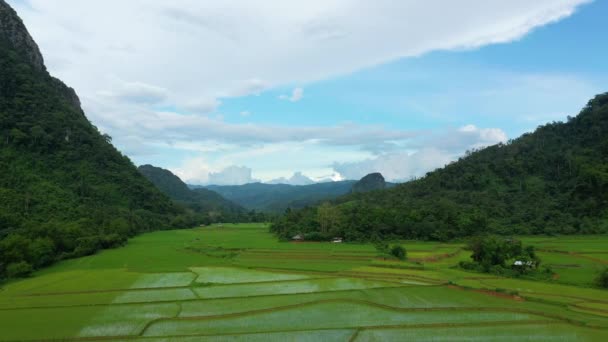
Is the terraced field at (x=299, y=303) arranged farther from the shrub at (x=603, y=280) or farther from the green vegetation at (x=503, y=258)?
the green vegetation at (x=503, y=258)

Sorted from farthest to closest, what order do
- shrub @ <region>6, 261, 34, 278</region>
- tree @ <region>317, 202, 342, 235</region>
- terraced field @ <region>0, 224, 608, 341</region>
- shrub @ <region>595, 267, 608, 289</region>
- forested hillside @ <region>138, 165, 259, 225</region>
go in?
forested hillside @ <region>138, 165, 259, 225</region>
tree @ <region>317, 202, 342, 235</region>
shrub @ <region>6, 261, 34, 278</region>
shrub @ <region>595, 267, 608, 289</region>
terraced field @ <region>0, 224, 608, 341</region>

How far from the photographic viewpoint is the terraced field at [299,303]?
15945 millimetres

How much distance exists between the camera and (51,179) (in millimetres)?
51906

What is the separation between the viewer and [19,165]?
4894 centimetres

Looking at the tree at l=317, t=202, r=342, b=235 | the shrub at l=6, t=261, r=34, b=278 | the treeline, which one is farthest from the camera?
the treeline

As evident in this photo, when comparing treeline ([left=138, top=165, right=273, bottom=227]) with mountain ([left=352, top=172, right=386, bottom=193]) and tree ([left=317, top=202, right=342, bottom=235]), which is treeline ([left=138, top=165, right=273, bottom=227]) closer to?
tree ([left=317, top=202, right=342, bottom=235])

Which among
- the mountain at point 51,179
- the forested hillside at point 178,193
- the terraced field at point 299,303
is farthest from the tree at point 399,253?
the forested hillside at point 178,193

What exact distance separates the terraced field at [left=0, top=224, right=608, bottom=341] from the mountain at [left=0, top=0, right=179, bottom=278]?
502cm

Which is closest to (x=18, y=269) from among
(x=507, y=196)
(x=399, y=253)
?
(x=399, y=253)

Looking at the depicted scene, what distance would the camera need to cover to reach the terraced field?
15.9 metres

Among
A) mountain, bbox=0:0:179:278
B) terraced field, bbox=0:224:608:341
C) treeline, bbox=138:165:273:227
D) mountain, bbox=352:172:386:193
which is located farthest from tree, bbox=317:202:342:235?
mountain, bbox=352:172:386:193

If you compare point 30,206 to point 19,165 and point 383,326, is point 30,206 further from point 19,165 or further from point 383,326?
point 383,326

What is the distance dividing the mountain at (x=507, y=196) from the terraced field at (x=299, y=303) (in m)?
16.5

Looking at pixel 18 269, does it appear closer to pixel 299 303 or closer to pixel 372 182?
pixel 299 303
